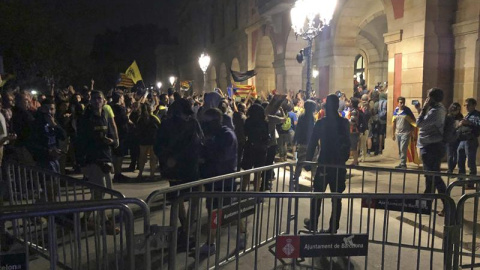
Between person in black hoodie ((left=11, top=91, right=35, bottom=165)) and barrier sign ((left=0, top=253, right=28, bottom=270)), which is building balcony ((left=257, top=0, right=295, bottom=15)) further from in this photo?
barrier sign ((left=0, top=253, right=28, bottom=270))

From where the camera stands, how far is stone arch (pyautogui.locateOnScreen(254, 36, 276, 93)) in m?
24.6

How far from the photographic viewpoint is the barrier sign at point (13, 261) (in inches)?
109

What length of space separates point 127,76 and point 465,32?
37.8 ft

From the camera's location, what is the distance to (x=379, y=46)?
2550cm

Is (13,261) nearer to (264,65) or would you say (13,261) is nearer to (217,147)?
(217,147)

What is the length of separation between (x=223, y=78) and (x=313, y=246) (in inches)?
1310

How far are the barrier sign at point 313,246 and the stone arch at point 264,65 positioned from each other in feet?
69.9

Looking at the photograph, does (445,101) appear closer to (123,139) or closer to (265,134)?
(265,134)

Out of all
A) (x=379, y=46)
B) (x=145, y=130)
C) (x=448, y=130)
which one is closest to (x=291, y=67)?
(x=379, y=46)

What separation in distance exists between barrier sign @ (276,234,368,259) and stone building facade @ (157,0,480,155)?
949 centimetres

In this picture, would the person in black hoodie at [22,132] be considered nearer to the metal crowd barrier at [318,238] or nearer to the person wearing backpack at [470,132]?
the metal crowd barrier at [318,238]

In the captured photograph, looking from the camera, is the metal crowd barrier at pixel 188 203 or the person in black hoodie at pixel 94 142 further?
the person in black hoodie at pixel 94 142

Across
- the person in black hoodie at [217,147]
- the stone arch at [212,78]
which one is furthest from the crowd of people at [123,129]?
the stone arch at [212,78]

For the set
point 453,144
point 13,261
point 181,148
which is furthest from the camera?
point 453,144
